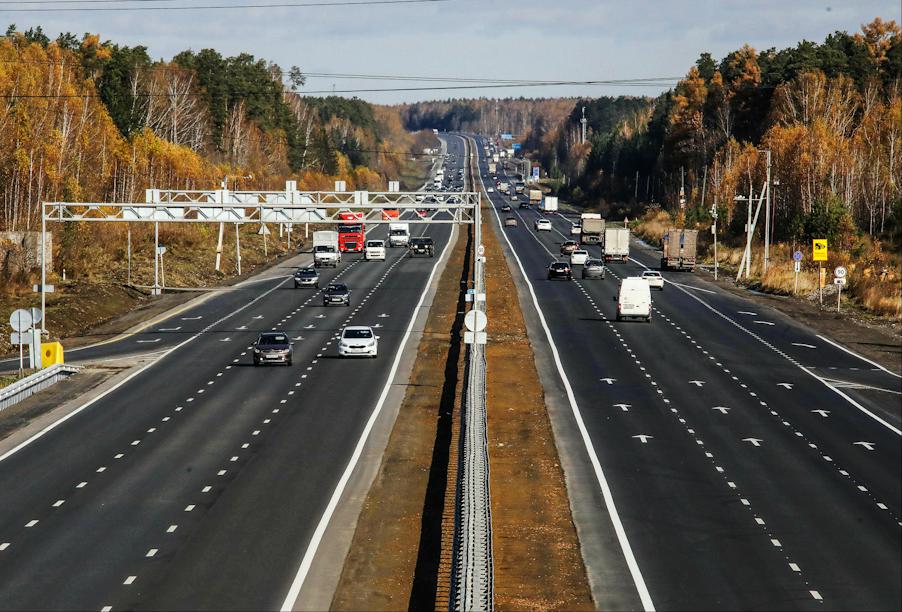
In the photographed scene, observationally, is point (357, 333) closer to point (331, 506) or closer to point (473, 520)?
point (331, 506)

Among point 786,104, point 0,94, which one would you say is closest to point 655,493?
point 0,94

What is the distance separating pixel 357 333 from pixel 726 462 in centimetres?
2736

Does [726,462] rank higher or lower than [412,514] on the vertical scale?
higher

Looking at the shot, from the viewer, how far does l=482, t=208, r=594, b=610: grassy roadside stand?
26.4m

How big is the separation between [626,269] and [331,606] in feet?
297

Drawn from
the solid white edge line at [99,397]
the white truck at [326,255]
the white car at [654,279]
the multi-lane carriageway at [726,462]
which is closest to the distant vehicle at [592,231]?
the white truck at [326,255]

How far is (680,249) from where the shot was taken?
4424 inches

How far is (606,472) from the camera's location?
38062 millimetres

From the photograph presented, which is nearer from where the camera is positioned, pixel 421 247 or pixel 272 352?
pixel 272 352

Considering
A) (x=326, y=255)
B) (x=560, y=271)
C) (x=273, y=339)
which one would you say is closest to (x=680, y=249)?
(x=560, y=271)

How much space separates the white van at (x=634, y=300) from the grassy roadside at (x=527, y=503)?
1514cm

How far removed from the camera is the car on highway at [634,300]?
75562 mm

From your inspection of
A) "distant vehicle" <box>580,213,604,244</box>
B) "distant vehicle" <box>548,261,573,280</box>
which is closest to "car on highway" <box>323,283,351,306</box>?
"distant vehicle" <box>548,261,573,280</box>

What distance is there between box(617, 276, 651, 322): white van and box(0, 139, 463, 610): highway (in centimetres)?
1524
